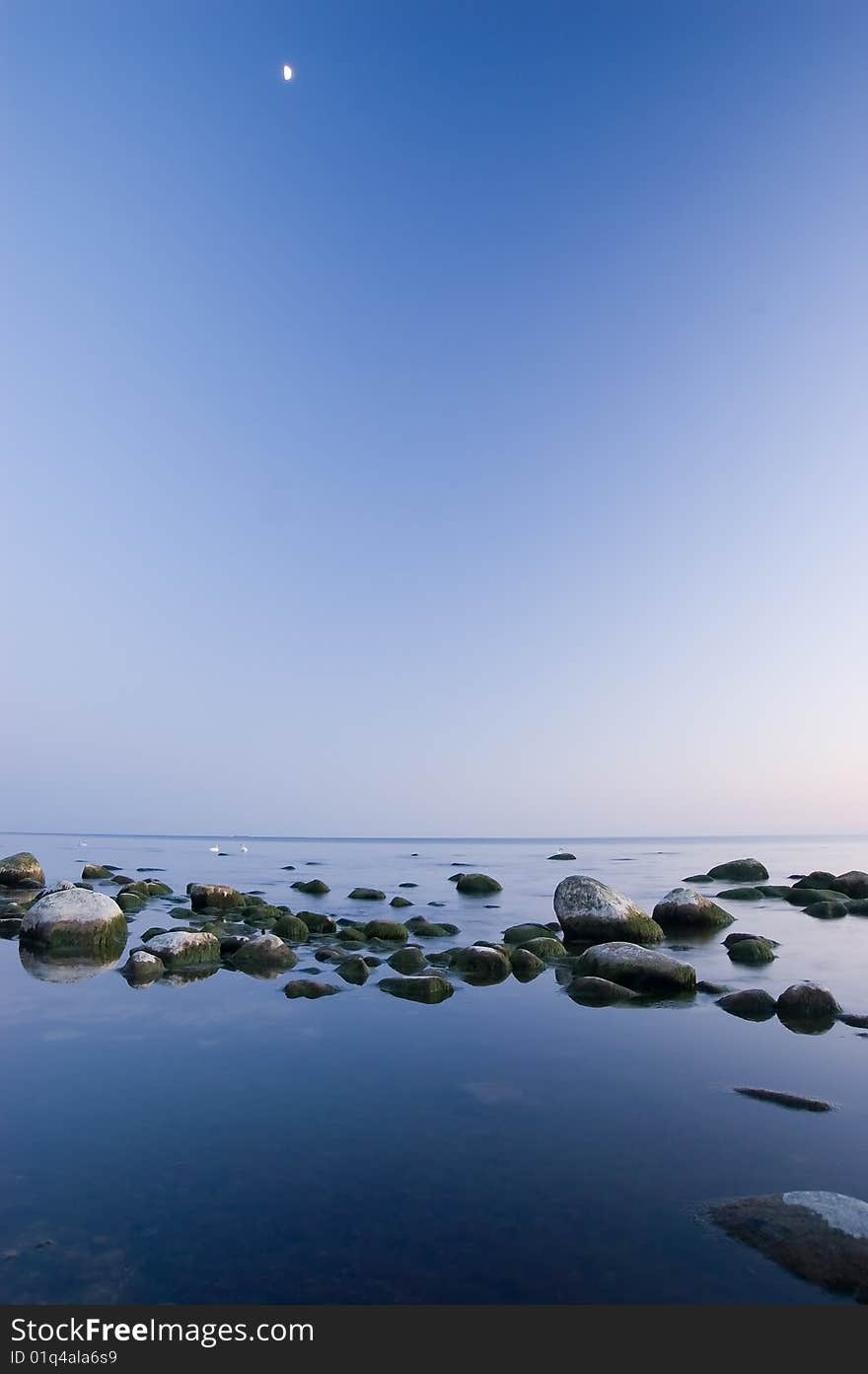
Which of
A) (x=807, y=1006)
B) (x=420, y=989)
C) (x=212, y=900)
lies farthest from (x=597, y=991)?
(x=212, y=900)

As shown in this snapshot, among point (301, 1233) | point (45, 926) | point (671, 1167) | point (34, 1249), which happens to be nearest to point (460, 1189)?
point (301, 1233)

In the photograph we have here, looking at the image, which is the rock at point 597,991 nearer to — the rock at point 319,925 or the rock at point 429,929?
the rock at point 429,929

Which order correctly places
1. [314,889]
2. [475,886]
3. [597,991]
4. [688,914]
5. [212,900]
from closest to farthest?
[597,991]
[688,914]
[212,900]
[314,889]
[475,886]

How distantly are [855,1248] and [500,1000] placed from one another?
8.48 meters

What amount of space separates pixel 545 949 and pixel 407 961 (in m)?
3.86

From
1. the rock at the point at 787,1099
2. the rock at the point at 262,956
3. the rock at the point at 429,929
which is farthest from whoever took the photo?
the rock at the point at 429,929

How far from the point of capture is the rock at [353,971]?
14117mm

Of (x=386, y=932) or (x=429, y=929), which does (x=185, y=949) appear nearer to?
(x=386, y=932)

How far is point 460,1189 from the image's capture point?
5.91 m

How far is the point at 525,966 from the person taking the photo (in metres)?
15.4

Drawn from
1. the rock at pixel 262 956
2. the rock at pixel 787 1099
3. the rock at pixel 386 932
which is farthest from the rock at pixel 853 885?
the rock at pixel 787 1099

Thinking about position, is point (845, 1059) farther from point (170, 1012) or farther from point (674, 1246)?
point (170, 1012)

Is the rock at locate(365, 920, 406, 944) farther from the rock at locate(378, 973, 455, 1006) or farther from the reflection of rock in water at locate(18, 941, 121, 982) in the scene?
the reflection of rock in water at locate(18, 941, 121, 982)

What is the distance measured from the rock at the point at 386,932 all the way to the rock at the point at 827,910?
632 inches
